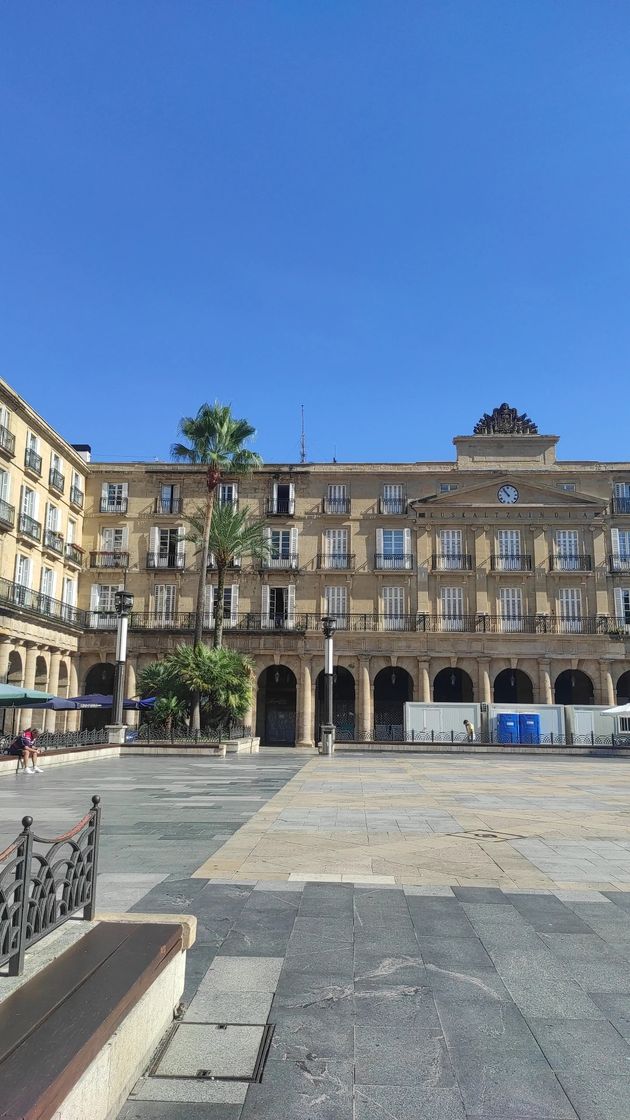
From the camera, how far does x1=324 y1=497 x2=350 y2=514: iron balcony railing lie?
155 ft

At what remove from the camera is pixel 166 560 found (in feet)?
154

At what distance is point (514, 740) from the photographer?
36500 millimetres

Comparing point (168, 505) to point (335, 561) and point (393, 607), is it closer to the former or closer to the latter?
point (335, 561)

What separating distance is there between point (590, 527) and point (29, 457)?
32145mm

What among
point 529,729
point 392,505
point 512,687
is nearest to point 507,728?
point 529,729

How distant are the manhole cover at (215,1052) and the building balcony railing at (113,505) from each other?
148 ft

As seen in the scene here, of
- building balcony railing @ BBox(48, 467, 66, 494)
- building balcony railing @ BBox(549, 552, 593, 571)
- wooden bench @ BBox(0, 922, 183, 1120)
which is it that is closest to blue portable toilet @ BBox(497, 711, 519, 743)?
building balcony railing @ BBox(549, 552, 593, 571)

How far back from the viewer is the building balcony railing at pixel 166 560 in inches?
1838

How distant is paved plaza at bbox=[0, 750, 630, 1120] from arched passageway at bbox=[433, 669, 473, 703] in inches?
1371

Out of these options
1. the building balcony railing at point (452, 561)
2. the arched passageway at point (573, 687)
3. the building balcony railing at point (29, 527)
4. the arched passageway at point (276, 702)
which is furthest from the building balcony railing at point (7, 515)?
the arched passageway at point (573, 687)

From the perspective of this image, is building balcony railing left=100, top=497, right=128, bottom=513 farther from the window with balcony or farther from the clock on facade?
the clock on facade

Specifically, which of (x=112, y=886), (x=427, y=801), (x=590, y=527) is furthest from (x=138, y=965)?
(x=590, y=527)

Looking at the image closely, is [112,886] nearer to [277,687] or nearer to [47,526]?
[47,526]

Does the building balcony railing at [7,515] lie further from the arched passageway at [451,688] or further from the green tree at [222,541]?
the arched passageway at [451,688]
